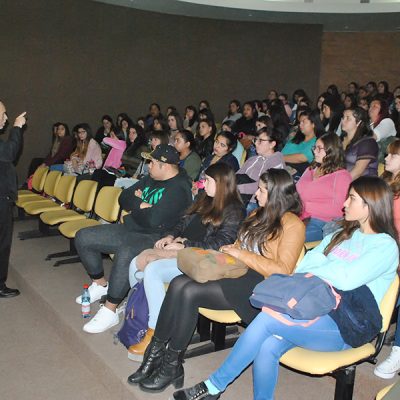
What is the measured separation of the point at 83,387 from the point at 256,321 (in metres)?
1.25

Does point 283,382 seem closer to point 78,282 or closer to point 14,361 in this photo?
point 14,361

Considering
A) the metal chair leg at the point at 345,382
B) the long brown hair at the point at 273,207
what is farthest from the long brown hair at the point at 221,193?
the metal chair leg at the point at 345,382

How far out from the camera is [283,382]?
2.72 m

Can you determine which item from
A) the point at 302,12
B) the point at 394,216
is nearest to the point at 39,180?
the point at 394,216

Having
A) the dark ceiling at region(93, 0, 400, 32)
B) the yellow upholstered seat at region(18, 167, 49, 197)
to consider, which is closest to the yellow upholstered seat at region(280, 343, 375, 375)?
the yellow upholstered seat at region(18, 167, 49, 197)

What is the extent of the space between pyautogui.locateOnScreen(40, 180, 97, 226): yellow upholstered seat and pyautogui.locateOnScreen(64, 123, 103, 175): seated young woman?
1313 mm

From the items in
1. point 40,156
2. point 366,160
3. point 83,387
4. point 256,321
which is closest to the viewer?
point 256,321

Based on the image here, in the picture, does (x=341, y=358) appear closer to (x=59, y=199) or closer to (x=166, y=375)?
(x=166, y=375)

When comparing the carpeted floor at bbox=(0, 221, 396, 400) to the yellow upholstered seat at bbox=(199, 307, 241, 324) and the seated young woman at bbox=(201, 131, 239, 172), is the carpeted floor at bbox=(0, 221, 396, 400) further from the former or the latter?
the seated young woman at bbox=(201, 131, 239, 172)

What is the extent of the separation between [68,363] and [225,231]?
1.30 meters

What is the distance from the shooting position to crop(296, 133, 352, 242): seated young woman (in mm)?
3344

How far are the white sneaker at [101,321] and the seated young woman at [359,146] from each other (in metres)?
2.04

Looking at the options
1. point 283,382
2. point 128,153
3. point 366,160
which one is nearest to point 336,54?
point 128,153

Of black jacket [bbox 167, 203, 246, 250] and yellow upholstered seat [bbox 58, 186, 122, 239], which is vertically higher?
black jacket [bbox 167, 203, 246, 250]
